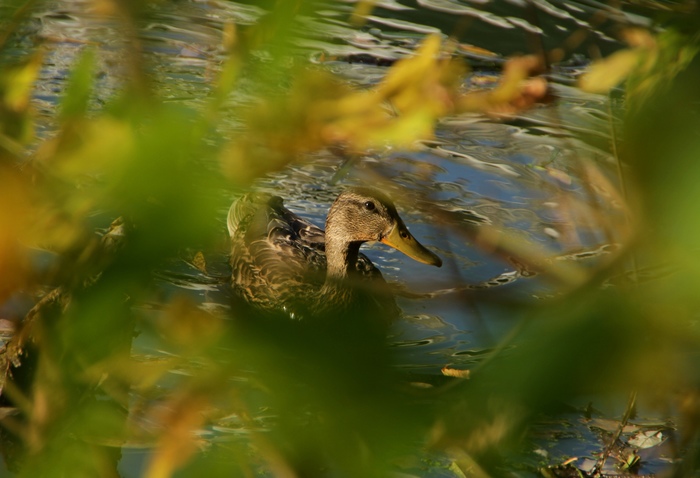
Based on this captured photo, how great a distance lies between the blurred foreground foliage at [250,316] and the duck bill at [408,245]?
16.2ft

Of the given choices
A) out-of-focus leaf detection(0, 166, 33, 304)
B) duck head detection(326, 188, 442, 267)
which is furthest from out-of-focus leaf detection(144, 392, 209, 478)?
duck head detection(326, 188, 442, 267)

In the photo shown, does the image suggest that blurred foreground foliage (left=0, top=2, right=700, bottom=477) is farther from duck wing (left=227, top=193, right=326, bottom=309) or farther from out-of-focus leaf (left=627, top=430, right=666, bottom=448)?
duck wing (left=227, top=193, right=326, bottom=309)

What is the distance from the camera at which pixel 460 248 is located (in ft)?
22.2

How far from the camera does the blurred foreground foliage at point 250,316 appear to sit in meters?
0.76

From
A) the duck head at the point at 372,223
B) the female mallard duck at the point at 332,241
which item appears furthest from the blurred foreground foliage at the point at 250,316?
the duck head at the point at 372,223

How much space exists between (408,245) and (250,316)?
526 centimetres

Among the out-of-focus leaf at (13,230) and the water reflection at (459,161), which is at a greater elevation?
the out-of-focus leaf at (13,230)

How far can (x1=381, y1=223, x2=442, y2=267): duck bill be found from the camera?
19.6ft

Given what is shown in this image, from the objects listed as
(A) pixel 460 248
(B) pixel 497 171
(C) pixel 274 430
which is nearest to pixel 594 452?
(A) pixel 460 248

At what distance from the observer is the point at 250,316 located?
0.82 meters

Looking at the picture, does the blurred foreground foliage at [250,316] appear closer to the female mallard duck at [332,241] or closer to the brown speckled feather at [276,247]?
the female mallard duck at [332,241]

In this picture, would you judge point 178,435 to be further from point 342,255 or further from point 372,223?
point 342,255

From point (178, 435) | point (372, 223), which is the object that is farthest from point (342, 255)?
point (178, 435)

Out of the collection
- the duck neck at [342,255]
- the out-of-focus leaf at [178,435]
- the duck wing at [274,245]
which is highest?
the out-of-focus leaf at [178,435]
